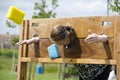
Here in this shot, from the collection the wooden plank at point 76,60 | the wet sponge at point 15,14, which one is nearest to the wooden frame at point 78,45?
the wooden plank at point 76,60

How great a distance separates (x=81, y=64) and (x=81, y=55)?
22cm

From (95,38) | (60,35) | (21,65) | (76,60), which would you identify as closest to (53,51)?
(76,60)

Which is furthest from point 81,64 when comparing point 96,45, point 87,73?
point 96,45

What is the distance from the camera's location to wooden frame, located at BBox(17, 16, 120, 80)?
13.0ft

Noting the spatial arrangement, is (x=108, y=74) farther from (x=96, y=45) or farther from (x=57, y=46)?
(x=57, y=46)

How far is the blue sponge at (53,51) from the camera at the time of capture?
4.26 m

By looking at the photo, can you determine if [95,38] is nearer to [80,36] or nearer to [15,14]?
[80,36]

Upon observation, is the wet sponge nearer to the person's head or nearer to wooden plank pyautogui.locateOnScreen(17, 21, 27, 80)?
wooden plank pyautogui.locateOnScreen(17, 21, 27, 80)

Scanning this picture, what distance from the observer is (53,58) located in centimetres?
437

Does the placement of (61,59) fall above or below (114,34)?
below

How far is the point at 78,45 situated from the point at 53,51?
30 cm

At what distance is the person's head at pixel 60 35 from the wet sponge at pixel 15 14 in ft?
2.74

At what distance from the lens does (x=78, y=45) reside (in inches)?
165

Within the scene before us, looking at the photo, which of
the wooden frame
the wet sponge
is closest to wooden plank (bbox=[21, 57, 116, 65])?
the wooden frame
